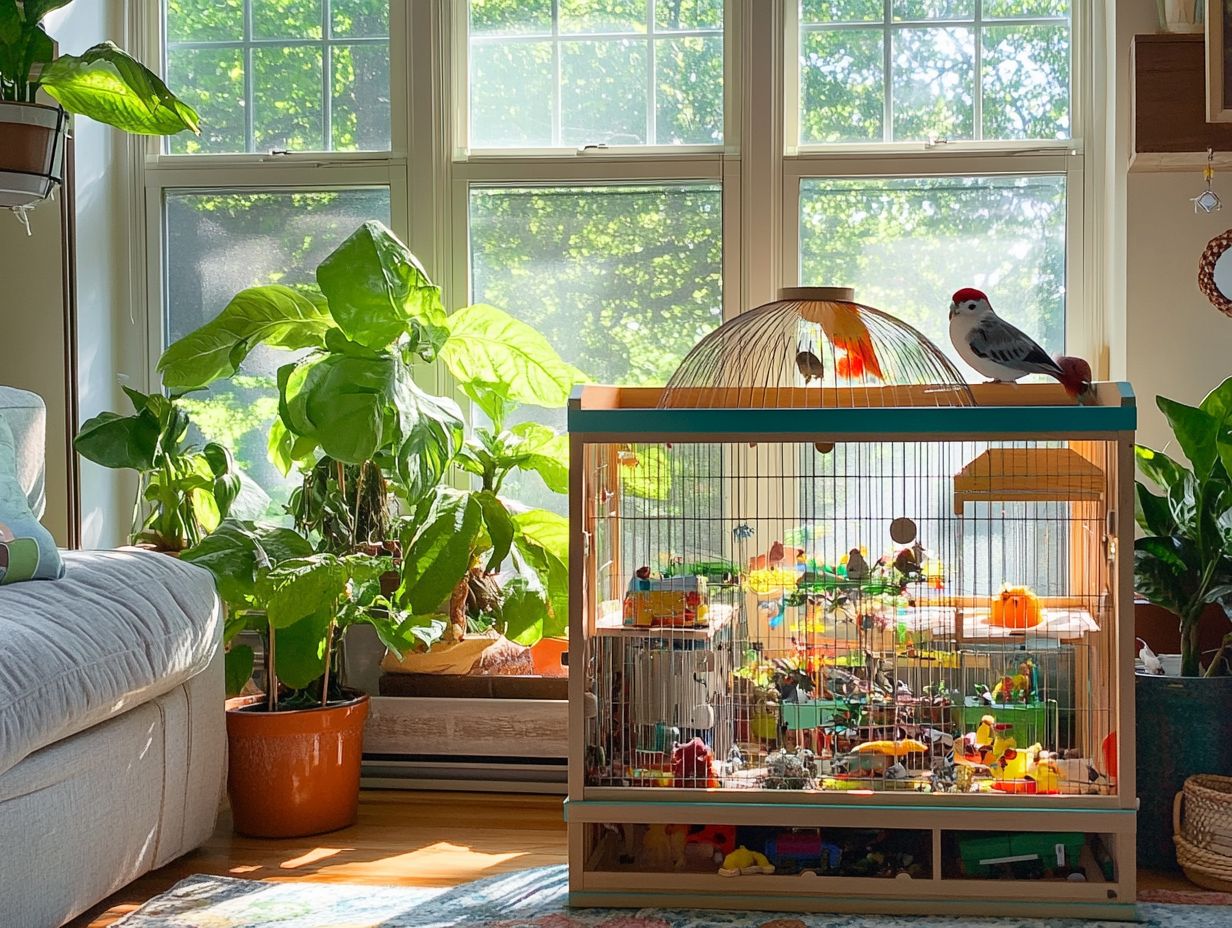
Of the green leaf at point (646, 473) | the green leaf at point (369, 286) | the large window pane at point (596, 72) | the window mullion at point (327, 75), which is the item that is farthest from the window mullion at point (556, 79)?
the green leaf at point (646, 473)

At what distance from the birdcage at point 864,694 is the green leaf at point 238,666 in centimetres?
85

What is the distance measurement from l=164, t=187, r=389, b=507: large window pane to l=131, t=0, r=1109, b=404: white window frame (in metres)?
0.05

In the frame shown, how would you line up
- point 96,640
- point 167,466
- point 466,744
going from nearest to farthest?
point 96,640
point 167,466
point 466,744

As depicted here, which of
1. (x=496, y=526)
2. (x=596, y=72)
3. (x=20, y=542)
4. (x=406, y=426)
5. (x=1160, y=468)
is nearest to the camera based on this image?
→ (x=20, y=542)

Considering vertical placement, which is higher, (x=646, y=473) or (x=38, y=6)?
(x=38, y=6)

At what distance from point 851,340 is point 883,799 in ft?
2.98

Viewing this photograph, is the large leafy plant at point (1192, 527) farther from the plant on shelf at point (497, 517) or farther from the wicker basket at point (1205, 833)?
the plant on shelf at point (497, 517)

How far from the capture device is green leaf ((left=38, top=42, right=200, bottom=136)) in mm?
2418

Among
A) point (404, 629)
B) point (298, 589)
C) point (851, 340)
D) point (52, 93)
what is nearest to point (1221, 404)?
point (851, 340)

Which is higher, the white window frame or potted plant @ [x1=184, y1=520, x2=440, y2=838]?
the white window frame

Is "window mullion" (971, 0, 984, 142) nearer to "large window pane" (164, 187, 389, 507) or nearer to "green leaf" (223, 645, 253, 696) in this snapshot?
"large window pane" (164, 187, 389, 507)

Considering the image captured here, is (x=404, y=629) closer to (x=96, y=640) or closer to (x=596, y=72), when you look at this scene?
(x=96, y=640)

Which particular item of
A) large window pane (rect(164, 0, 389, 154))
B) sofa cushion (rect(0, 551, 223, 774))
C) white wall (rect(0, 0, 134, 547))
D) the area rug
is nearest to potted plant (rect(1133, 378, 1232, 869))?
the area rug

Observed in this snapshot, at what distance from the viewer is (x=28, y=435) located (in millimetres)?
2609
